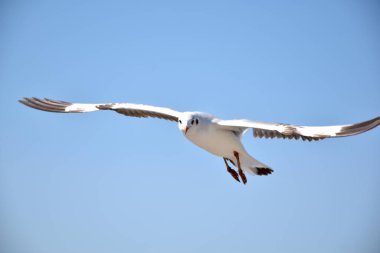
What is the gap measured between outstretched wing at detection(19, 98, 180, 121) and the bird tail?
170 cm

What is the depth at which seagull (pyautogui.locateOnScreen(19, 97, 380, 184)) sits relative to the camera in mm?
9430

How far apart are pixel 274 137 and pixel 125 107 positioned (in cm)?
372

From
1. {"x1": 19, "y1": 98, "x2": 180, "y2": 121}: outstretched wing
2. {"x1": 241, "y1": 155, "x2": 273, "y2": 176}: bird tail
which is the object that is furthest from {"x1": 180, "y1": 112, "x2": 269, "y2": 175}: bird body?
{"x1": 19, "y1": 98, "x2": 180, "y2": 121}: outstretched wing

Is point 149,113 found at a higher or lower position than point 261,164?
higher

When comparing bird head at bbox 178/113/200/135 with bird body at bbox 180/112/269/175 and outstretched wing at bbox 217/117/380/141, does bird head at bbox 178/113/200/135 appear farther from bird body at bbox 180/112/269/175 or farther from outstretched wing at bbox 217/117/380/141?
outstretched wing at bbox 217/117/380/141

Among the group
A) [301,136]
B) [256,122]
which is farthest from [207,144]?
[301,136]

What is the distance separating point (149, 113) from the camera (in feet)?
41.5

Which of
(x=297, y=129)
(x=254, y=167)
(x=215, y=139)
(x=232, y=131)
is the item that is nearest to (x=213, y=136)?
(x=215, y=139)

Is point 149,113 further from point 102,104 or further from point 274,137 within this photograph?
point 274,137

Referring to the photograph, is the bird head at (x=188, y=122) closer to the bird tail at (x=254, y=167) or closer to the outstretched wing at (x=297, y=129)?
the outstretched wing at (x=297, y=129)

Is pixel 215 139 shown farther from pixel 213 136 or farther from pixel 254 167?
pixel 254 167

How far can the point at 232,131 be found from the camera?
1086 centimetres

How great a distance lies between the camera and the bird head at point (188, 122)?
10305 millimetres

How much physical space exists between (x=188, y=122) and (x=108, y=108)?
3296 mm
